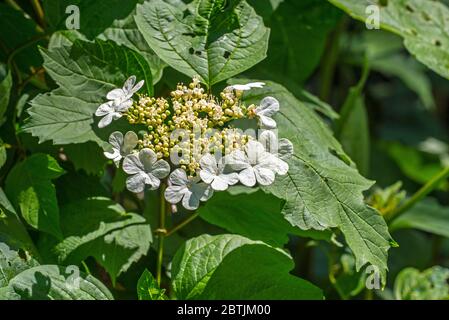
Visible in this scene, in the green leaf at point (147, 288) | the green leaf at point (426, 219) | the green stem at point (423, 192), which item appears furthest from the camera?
the green leaf at point (426, 219)

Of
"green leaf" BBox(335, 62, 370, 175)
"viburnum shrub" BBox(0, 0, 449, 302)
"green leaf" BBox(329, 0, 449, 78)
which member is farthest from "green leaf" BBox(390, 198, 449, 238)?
"green leaf" BBox(329, 0, 449, 78)

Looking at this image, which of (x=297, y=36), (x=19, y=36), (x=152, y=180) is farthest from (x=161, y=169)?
(x=297, y=36)

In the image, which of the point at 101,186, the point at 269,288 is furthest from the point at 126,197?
the point at 269,288

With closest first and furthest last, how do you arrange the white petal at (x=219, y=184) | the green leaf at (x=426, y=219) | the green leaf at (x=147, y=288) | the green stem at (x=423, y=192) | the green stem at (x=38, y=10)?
the white petal at (x=219, y=184) < the green leaf at (x=147, y=288) < the green stem at (x=38, y=10) < the green stem at (x=423, y=192) < the green leaf at (x=426, y=219)

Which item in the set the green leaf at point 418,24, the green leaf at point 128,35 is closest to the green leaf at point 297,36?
the green leaf at point 418,24

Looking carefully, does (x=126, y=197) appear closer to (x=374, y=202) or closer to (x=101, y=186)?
(x=101, y=186)

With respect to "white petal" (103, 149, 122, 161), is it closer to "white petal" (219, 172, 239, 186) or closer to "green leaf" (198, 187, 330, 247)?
"white petal" (219, 172, 239, 186)

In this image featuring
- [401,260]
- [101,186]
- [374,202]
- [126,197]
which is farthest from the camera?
[401,260]

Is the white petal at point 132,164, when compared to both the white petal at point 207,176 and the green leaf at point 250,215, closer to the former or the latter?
the white petal at point 207,176
